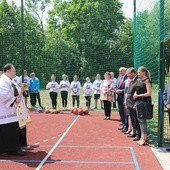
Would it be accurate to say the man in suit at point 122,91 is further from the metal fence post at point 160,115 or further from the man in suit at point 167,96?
the man in suit at point 167,96

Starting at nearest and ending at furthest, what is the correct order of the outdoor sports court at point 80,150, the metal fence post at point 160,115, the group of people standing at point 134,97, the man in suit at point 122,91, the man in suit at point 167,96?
the outdoor sports court at point 80,150
the man in suit at point 167,96
the metal fence post at point 160,115
the group of people standing at point 134,97
the man in suit at point 122,91

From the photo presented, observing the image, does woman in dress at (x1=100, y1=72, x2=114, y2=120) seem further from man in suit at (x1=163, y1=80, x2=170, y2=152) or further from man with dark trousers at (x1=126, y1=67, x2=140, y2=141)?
man in suit at (x1=163, y1=80, x2=170, y2=152)

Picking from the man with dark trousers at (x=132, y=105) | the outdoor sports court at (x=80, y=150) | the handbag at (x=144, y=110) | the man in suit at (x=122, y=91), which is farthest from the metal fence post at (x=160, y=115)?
the man in suit at (x=122, y=91)

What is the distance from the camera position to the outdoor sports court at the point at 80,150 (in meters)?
7.46

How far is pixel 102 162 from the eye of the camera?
7688 mm

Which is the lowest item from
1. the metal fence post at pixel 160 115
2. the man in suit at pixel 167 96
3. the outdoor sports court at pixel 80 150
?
the outdoor sports court at pixel 80 150

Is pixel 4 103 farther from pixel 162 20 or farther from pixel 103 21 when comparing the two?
pixel 103 21

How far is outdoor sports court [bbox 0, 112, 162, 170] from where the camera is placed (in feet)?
24.5

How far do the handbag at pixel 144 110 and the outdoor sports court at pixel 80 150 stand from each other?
0.76m

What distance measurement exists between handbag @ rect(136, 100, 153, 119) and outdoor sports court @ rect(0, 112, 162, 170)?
0.76m

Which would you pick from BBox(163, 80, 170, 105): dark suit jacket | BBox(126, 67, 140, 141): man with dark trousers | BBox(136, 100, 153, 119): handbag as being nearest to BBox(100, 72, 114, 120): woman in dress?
BBox(126, 67, 140, 141): man with dark trousers

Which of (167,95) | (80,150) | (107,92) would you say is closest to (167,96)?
(167,95)

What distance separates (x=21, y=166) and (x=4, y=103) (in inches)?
60.2

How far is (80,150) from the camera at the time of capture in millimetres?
8820
